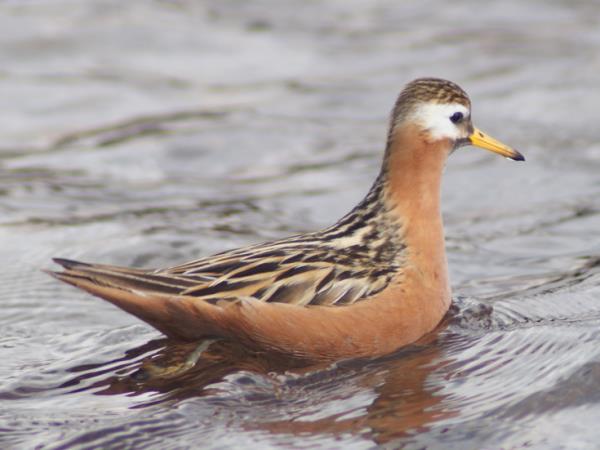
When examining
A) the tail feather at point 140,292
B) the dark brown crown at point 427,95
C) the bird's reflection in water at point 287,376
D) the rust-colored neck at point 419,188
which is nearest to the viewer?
the bird's reflection in water at point 287,376

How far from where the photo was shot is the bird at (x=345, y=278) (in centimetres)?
785

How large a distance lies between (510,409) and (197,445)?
6.11 ft

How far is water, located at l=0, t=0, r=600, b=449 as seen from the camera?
7457mm

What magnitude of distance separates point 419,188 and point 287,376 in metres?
1.71

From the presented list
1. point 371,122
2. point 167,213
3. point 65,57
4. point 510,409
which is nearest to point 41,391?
point 510,409

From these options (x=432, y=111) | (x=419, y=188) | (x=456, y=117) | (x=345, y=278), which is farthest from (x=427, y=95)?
(x=345, y=278)

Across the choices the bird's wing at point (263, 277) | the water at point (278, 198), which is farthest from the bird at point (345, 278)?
the water at point (278, 198)

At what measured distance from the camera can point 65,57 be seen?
57.7 ft

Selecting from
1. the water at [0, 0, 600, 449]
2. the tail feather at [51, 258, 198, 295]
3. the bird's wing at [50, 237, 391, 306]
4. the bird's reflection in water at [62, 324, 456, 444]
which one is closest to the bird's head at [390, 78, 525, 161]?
the bird's wing at [50, 237, 391, 306]

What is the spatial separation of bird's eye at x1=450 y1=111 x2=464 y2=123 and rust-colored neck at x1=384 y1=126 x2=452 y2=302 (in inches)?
6.3

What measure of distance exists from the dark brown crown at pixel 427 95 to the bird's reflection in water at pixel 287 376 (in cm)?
161

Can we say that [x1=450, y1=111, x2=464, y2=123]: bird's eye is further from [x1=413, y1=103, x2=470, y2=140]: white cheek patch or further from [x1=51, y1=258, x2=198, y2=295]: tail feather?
[x1=51, y1=258, x2=198, y2=295]: tail feather

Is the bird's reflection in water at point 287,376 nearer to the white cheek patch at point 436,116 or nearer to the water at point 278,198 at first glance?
the water at point 278,198

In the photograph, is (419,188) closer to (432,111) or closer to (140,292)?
(432,111)
